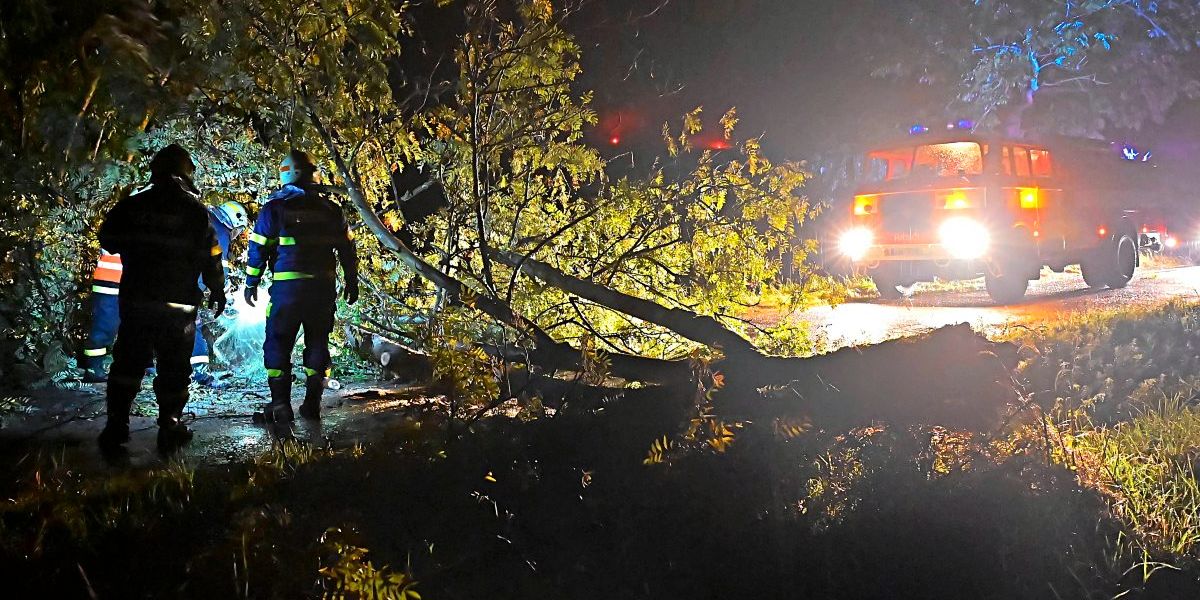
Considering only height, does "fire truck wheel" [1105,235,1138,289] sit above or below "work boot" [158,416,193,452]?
above

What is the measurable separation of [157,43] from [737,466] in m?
3.39

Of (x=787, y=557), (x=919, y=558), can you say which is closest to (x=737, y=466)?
(x=787, y=557)

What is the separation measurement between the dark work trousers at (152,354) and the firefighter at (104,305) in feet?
5.72

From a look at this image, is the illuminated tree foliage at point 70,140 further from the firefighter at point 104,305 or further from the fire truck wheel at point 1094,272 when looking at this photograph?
the fire truck wheel at point 1094,272

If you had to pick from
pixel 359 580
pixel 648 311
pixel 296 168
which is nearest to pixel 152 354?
pixel 296 168

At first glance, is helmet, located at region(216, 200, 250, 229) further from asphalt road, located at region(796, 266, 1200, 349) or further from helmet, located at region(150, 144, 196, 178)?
asphalt road, located at region(796, 266, 1200, 349)

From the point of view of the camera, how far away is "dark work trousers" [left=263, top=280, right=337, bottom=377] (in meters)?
5.29

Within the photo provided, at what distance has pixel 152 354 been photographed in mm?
4883

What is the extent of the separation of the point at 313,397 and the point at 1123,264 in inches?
417

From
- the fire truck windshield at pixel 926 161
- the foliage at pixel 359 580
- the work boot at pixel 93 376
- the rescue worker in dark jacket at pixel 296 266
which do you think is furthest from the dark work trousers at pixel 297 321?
the fire truck windshield at pixel 926 161

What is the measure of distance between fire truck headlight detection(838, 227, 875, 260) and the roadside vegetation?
569 centimetres

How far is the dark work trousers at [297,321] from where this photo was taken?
5289mm

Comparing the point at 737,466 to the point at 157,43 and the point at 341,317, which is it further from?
the point at 341,317

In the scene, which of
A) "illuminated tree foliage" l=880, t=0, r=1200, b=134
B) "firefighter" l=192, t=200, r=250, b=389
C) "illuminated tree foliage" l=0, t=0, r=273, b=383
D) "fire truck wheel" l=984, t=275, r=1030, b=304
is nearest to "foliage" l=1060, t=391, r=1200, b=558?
"fire truck wheel" l=984, t=275, r=1030, b=304
